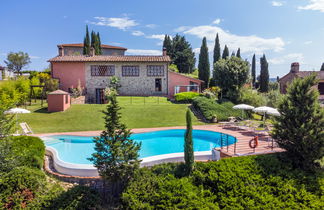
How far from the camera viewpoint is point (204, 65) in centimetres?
3972

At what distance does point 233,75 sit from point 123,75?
1498 centimetres

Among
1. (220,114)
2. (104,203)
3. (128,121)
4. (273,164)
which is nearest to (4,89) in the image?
(128,121)

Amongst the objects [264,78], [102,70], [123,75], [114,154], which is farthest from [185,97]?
[264,78]

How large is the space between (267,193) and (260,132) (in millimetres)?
9044

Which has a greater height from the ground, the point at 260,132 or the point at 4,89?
the point at 4,89

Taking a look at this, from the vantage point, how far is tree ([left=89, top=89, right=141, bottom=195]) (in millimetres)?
7273

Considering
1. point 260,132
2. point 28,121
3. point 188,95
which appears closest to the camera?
point 260,132

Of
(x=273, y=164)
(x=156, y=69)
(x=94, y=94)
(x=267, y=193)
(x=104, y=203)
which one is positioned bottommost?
(x=104, y=203)

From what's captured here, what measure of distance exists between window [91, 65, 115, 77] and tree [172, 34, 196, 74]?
23.8m

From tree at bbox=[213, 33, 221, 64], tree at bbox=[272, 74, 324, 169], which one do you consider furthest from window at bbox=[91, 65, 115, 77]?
tree at bbox=[213, 33, 221, 64]

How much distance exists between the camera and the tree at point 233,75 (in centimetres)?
2339

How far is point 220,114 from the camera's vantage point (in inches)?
807

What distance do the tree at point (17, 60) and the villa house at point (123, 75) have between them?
32.6 meters

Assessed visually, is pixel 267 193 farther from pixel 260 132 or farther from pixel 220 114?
pixel 220 114
